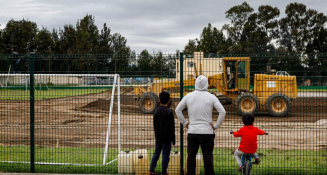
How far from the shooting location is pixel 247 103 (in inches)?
699

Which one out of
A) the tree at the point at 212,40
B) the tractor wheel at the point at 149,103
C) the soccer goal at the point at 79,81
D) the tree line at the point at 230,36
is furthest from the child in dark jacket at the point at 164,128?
the tree at the point at 212,40

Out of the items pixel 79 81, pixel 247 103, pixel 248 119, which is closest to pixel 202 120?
pixel 248 119

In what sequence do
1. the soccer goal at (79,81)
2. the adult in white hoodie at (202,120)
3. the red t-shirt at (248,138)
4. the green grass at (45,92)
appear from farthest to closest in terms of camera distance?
the green grass at (45,92), the soccer goal at (79,81), the red t-shirt at (248,138), the adult in white hoodie at (202,120)

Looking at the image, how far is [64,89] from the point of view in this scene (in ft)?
24.3

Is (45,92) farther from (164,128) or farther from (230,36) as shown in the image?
(230,36)

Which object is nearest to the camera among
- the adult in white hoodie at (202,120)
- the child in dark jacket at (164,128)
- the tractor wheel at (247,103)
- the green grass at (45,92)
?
the adult in white hoodie at (202,120)

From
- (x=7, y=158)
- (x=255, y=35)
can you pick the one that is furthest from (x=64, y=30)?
(x=7, y=158)

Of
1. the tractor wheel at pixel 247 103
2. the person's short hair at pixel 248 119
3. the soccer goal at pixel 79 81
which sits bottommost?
the tractor wheel at pixel 247 103

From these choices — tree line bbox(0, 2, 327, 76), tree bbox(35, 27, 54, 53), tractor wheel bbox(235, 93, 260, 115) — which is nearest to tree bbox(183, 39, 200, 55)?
tree line bbox(0, 2, 327, 76)

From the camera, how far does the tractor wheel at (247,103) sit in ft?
56.4

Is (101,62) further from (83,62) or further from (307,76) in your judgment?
(307,76)

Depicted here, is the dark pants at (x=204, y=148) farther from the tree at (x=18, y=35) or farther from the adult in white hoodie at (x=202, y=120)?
the tree at (x=18, y=35)

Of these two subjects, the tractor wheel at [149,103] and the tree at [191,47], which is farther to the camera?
the tree at [191,47]

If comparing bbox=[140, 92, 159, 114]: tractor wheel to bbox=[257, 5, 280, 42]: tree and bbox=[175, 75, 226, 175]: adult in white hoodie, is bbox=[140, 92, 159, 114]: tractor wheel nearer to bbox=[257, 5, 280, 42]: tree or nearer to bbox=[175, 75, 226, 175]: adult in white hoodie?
bbox=[175, 75, 226, 175]: adult in white hoodie
